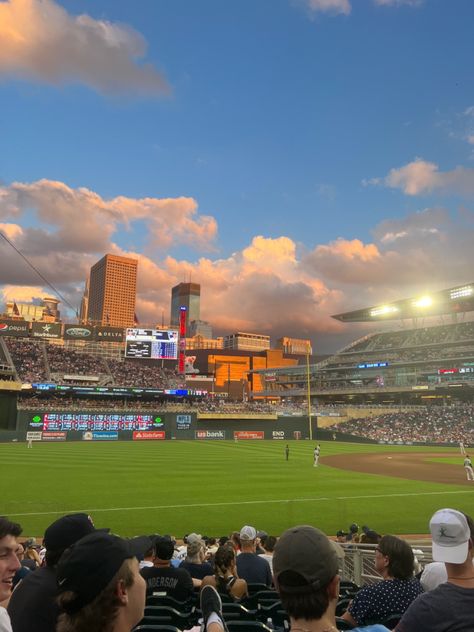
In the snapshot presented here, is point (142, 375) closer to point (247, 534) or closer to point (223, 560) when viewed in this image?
point (247, 534)

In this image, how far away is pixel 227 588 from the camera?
609 centimetres

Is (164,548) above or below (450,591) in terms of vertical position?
below

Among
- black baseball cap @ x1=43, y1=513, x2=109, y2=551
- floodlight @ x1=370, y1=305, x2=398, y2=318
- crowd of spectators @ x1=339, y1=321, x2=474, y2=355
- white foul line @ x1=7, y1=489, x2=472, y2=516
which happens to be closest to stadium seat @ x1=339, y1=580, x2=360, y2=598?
black baseball cap @ x1=43, y1=513, x2=109, y2=551

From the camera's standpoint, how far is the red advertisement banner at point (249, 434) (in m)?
65.9

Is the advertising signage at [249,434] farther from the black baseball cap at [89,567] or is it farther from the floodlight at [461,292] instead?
the black baseball cap at [89,567]

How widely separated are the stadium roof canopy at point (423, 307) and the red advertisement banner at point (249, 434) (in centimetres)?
4604

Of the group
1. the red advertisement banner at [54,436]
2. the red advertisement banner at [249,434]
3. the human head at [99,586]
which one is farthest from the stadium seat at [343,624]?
the red advertisement banner at [249,434]

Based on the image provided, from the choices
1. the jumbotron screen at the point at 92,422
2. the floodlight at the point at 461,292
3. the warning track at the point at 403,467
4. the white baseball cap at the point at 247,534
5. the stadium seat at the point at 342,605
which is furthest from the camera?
the floodlight at the point at 461,292

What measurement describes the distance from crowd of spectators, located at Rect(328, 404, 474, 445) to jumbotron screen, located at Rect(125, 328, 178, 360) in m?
29.3

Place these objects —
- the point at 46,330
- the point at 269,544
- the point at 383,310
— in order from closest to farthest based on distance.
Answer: the point at 269,544 < the point at 46,330 < the point at 383,310

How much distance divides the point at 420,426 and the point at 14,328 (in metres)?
65.2

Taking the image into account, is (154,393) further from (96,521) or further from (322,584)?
(322,584)

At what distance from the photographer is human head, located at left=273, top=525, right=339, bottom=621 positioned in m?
2.05

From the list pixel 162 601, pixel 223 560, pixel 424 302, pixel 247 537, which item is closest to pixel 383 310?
pixel 424 302
